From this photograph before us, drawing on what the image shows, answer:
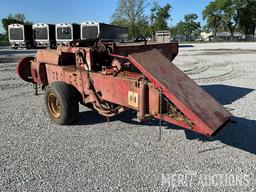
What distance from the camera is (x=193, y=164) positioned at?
173 inches

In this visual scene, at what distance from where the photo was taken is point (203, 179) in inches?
158

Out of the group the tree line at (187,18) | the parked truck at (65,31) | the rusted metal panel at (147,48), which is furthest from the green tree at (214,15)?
the rusted metal panel at (147,48)

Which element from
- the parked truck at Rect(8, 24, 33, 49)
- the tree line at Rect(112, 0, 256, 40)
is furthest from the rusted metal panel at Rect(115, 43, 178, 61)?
the tree line at Rect(112, 0, 256, 40)

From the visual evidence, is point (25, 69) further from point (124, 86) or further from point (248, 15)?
point (248, 15)

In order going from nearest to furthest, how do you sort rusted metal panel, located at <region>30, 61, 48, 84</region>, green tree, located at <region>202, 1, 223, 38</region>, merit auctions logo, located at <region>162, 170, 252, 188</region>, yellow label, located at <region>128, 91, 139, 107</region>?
merit auctions logo, located at <region>162, 170, 252, 188</region>, yellow label, located at <region>128, 91, 139, 107</region>, rusted metal panel, located at <region>30, 61, 48, 84</region>, green tree, located at <region>202, 1, 223, 38</region>

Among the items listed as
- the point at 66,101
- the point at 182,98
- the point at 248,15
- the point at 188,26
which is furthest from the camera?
the point at 188,26

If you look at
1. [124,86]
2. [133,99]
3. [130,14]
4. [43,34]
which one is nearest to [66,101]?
[124,86]

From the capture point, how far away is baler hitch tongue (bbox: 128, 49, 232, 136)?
4.12m

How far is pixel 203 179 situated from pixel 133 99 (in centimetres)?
145

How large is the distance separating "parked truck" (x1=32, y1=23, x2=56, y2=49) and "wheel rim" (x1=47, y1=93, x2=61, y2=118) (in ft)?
83.9

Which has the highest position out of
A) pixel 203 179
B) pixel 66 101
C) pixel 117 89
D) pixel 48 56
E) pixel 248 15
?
pixel 248 15

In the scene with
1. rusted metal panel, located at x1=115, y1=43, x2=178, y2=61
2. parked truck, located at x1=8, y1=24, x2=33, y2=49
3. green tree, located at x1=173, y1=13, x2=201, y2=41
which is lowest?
rusted metal panel, located at x1=115, y1=43, x2=178, y2=61

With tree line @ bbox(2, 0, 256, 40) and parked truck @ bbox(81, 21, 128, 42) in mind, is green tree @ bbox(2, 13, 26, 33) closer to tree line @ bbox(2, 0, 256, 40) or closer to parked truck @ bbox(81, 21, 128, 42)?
tree line @ bbox(2, 0, 256, 40)

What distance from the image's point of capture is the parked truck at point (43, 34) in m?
30.9
